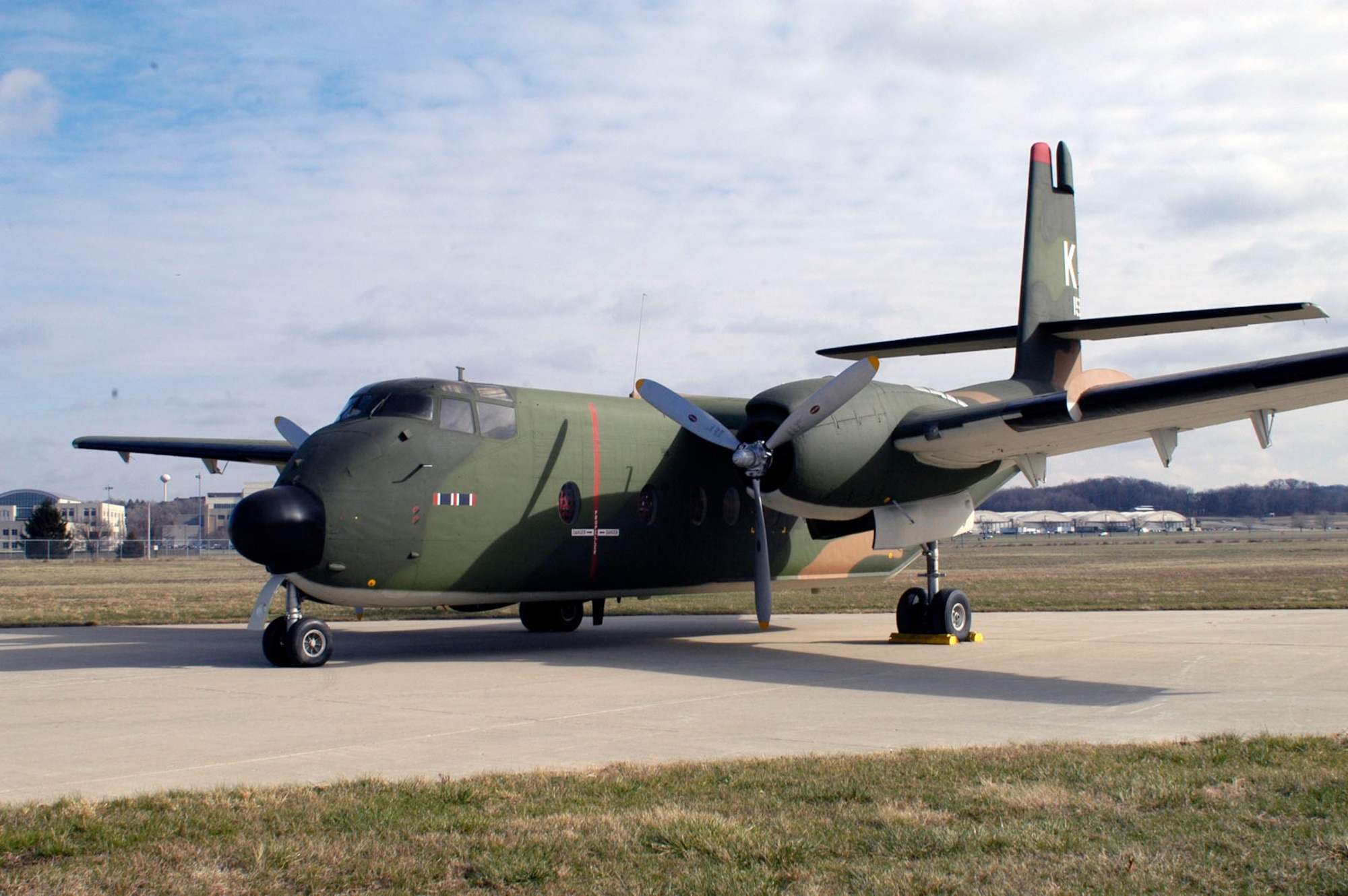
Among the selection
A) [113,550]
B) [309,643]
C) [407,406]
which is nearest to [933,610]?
[407,406]

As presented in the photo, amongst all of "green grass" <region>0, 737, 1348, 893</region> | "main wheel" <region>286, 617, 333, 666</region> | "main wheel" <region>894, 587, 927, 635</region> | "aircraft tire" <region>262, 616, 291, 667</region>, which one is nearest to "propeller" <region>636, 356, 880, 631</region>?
"main wheel" <region>894, 587, 927, 635</region>

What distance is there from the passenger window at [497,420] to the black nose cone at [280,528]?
8.34 feet

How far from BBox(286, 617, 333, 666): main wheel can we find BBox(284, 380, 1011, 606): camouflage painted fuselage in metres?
0.54

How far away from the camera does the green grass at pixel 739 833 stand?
4.99 meters

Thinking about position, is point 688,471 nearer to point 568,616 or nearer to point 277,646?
point 568,616

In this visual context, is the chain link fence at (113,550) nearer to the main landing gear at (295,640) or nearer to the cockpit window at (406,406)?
the main landing gear at (295,640)

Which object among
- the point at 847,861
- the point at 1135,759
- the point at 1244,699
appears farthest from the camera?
the point at 1244,699

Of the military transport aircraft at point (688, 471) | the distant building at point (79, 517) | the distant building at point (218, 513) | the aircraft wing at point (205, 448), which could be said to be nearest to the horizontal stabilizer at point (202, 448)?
the aircraft wing at point (205, 448)

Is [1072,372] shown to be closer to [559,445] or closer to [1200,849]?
[559,445]

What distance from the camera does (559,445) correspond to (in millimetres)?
15500

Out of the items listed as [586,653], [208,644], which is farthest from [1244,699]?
[208,644]

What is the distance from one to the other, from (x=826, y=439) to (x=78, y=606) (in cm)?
2013

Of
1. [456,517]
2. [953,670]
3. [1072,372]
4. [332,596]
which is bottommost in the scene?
[953,670]

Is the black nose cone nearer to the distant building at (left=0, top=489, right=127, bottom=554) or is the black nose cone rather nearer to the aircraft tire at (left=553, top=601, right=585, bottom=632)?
the aircraft tire at (left=553, top=601, right=585, bottom=632)
